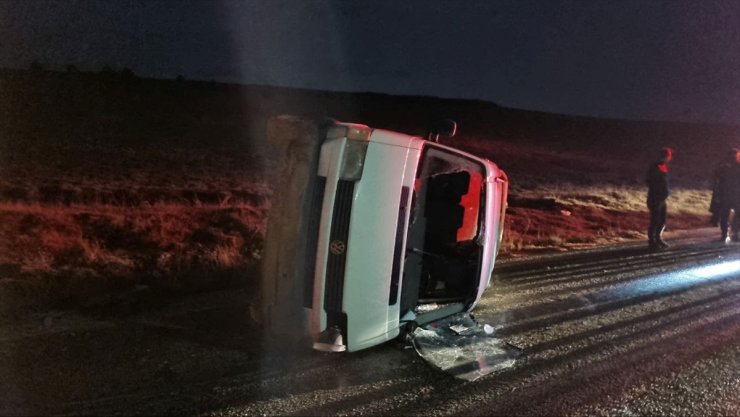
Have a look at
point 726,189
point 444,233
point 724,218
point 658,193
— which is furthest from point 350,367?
point 724,218

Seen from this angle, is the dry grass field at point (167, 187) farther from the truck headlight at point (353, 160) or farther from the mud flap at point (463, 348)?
the truck headlight at point (353, 160)

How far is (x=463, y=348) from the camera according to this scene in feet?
15.1

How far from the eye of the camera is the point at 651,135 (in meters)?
62.8

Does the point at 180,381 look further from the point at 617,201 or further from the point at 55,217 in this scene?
the point at 617,201

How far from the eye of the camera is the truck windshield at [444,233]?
463cm

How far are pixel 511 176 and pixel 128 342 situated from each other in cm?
2386

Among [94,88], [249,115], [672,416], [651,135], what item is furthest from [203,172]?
[651,135]

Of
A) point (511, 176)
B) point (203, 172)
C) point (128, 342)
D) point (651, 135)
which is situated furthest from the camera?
point (651, 135)

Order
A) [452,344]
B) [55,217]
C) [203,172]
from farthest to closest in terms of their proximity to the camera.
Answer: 1. [203,172]
2. [55,217]
3. [452,344]

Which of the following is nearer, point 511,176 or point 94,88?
point 511,176

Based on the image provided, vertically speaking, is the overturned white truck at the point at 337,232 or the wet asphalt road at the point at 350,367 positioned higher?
the overturned white truck at the point at 337,232

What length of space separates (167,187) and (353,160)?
14879 millimetres

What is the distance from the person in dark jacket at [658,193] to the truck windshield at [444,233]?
5912 millimetres

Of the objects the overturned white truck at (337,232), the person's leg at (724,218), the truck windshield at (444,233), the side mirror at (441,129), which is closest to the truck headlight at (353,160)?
the overturned white truck at (337,232)
